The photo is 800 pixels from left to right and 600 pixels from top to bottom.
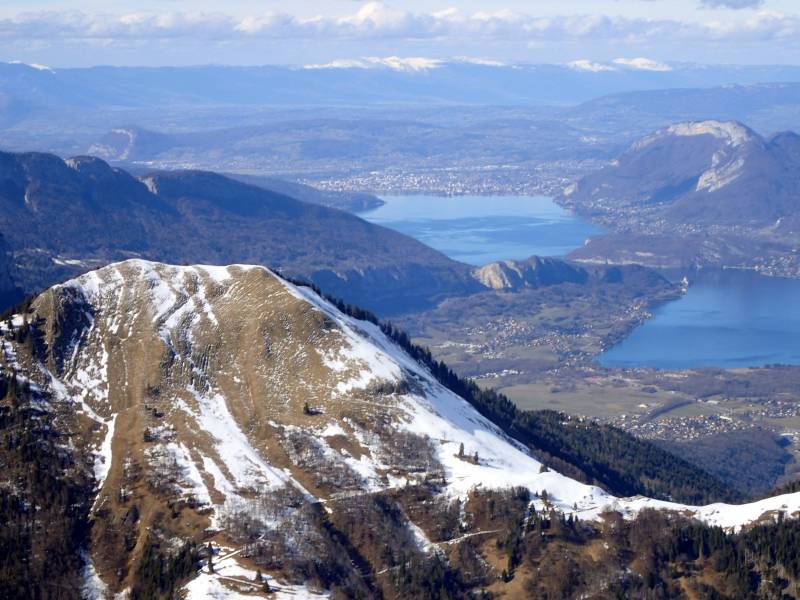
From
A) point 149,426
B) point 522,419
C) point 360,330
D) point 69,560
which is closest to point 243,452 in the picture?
point 149,426

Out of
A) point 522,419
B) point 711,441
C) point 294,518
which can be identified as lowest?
point 711,441

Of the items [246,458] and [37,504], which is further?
[246,458]

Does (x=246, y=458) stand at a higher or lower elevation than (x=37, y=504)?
higher

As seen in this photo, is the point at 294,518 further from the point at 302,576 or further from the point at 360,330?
the point at 360,330

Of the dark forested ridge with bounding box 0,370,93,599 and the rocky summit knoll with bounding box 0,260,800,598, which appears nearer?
the dark forested ridge with bounding box 0,370,93,599

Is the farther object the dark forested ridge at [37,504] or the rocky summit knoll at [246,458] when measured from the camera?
the rocky summit knoll at [246,458]

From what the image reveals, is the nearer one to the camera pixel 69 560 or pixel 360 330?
pixel 69 560

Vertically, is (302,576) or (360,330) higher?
(360,330)

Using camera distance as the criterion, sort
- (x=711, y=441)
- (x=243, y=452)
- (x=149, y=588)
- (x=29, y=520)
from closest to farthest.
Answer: (x=149, y=588) < (x=29, y=520) < (x=243, y=452) < (x=711, y=441)
